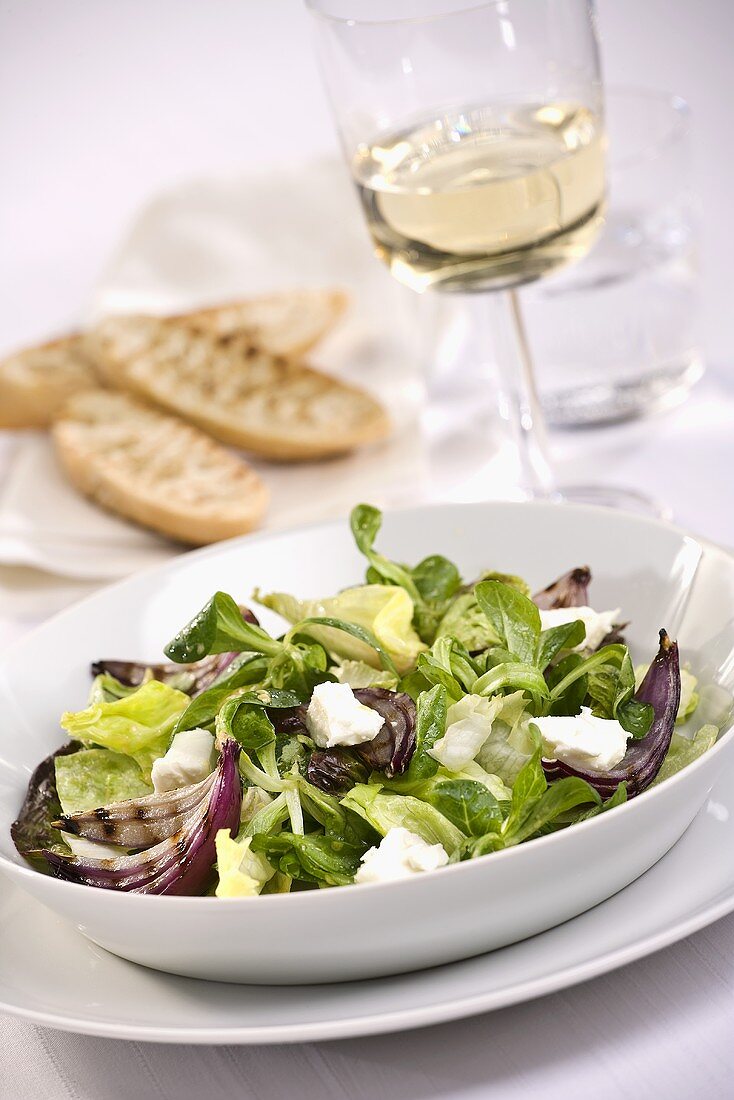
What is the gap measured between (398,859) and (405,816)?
69 millimetres

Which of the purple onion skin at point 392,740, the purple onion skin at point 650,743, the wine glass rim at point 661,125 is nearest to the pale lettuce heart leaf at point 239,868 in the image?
the purple onion skin at point 392,740

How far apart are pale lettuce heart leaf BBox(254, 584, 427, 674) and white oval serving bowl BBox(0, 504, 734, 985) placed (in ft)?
0.63

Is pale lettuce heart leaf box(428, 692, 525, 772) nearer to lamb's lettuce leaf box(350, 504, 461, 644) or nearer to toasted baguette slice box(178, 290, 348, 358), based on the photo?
lamb's lettuce leaf box(350, 504, 461, 644)

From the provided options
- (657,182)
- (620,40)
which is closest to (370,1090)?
(657,182)

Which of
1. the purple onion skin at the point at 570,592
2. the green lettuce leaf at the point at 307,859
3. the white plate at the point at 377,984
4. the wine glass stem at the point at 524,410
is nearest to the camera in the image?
the white plate at the point at 377,984

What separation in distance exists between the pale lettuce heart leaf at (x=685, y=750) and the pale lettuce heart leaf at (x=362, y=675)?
0.75 ft

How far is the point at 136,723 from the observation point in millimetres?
1102

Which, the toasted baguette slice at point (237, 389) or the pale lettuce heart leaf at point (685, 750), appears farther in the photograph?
the toasted baguette slice at point (237, 389)

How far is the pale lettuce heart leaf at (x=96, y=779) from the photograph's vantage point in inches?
41.9

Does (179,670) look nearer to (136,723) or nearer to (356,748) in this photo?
(136,723)

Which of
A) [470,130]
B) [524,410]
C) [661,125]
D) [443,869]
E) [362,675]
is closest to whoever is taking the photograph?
[443,869]

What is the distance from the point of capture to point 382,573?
1.21 metres

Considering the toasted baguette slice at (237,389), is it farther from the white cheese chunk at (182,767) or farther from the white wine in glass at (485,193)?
the white cheese chunk at (182,767)

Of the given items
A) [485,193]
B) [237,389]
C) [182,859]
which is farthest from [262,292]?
[182,859]
